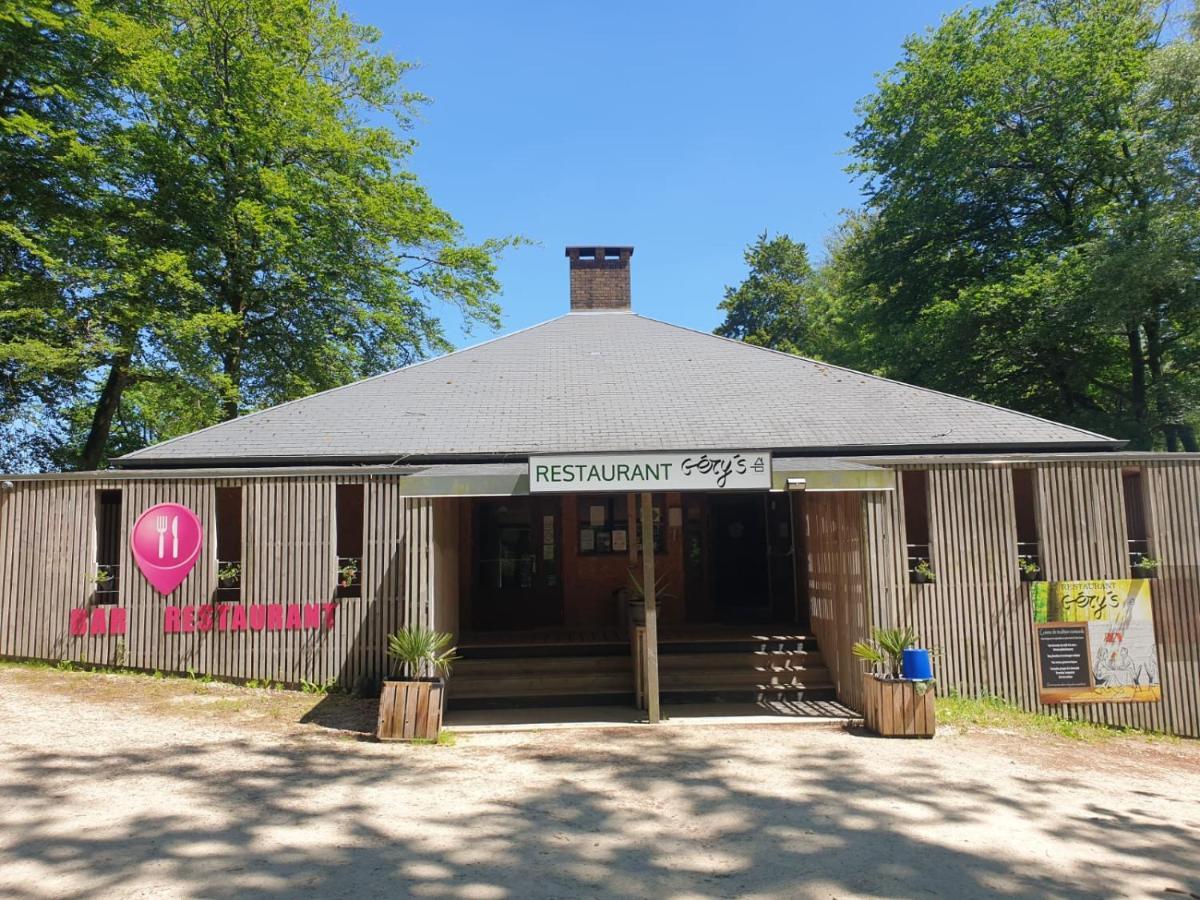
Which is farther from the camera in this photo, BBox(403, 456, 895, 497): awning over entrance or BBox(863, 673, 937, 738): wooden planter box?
BBox(403, 456, 895, 497): awning over entrance

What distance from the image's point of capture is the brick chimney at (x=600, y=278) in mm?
16828

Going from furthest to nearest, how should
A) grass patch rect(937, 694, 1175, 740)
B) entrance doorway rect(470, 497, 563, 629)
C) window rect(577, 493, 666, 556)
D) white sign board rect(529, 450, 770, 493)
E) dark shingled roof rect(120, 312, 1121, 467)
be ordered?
window rect(577, 493, 666, 556) < entrance doorway rect(470, 497, 563, 629) < dark shingled roof rect(120, 312, 1121, 467) < grass patch rect(937, 694, 1175, 740) < white sign board rect(529, 450, 770, 493)

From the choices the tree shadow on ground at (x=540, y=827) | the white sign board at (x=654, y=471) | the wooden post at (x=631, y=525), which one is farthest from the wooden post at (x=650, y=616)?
the wooden post at (x=631, y=525)

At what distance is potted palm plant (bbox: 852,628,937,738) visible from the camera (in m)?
7.51

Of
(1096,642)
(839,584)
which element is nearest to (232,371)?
(839,584)

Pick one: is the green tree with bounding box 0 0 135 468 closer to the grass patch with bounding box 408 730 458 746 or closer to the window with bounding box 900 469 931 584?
the grass patch with bounding box 408 730 458 746

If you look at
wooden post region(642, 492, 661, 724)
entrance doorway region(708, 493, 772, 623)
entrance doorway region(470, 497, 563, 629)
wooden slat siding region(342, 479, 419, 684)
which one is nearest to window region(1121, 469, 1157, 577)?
entrance doorway region(708, 493, 772, 623)

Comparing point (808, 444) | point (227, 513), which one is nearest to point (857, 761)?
point (808, 444)

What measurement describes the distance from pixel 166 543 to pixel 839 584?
28.5 ft

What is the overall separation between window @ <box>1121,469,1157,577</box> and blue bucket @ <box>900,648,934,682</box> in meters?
3.80

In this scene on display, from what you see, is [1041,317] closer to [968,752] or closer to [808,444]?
[808,444]

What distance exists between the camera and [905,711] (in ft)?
24.7

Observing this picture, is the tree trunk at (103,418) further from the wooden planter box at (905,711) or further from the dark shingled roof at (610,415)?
the wooden planter box at (905,711)

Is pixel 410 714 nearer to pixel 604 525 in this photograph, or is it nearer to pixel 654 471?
pixel 654 471
